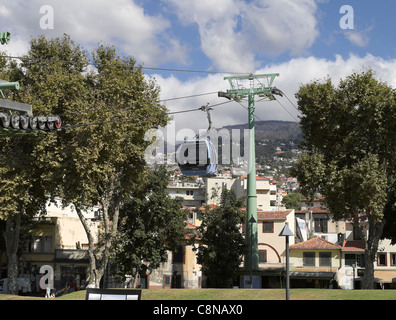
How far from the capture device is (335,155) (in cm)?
3878

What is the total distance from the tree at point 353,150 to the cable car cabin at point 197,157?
6998 mm

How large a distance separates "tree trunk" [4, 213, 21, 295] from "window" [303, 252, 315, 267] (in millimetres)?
32197

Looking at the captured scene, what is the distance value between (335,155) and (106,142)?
651 inches

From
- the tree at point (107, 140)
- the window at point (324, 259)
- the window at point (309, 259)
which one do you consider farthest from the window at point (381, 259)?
the tree at point (107, 140)

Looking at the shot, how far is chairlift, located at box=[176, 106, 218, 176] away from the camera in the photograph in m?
35.0

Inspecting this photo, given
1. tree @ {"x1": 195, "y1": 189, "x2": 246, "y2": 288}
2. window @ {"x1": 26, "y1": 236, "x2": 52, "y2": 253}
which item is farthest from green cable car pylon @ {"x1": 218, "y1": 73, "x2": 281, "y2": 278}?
window @ {"x1": 26, "y1": 236, "x2": 52, "y2": 253}

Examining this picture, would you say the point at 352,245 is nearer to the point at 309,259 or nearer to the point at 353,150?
the point at 309,259

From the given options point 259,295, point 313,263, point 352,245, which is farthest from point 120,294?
point 352,245

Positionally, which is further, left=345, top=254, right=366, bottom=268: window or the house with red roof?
left=345, top=254, right=366, bottom=268: window

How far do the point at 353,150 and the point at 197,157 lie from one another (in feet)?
37.5

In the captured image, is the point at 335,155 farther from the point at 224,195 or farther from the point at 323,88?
the point at 224,195

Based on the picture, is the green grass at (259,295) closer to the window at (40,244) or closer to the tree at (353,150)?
the tree at (353,150)

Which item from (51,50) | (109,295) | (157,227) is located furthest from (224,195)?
(109,295)

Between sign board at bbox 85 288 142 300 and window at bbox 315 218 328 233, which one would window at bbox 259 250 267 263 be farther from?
sign board at bbox 85 288 142 300
